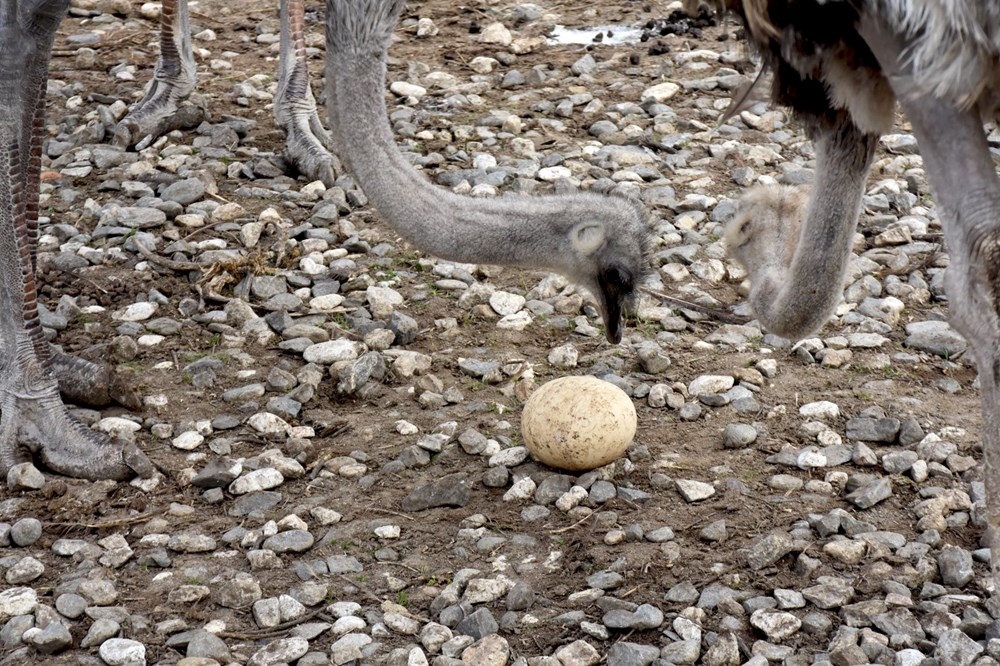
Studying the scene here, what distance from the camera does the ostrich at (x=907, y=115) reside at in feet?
9.36

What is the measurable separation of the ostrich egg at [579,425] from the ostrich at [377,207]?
23cm

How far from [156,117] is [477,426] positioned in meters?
2.97

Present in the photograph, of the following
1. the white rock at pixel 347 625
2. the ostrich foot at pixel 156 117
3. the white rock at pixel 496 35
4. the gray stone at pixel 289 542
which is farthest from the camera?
the white rock at pixel 496 35

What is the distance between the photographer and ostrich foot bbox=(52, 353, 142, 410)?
441 centimetres

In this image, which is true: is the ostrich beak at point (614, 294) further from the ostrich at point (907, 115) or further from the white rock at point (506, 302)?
the white rock at point (506, 302)

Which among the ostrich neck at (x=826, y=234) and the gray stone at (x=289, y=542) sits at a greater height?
the ostrich neck at (x=826, y=234)

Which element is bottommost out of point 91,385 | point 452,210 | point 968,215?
point 91,385

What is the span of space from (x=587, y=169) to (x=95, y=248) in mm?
2150

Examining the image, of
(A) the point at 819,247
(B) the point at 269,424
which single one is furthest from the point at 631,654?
(B) the point at 269,424

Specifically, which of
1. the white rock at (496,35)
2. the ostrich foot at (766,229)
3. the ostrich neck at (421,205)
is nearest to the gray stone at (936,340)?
the ostrich foot at (766,229)

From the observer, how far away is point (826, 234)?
367 cm

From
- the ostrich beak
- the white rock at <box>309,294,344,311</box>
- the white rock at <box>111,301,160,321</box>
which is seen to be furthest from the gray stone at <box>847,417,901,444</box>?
the white rock at <box>111,301,160,321</box>

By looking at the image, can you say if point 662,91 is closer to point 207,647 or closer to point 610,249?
point 610,249

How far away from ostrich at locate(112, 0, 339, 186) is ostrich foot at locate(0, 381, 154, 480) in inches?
84.5
